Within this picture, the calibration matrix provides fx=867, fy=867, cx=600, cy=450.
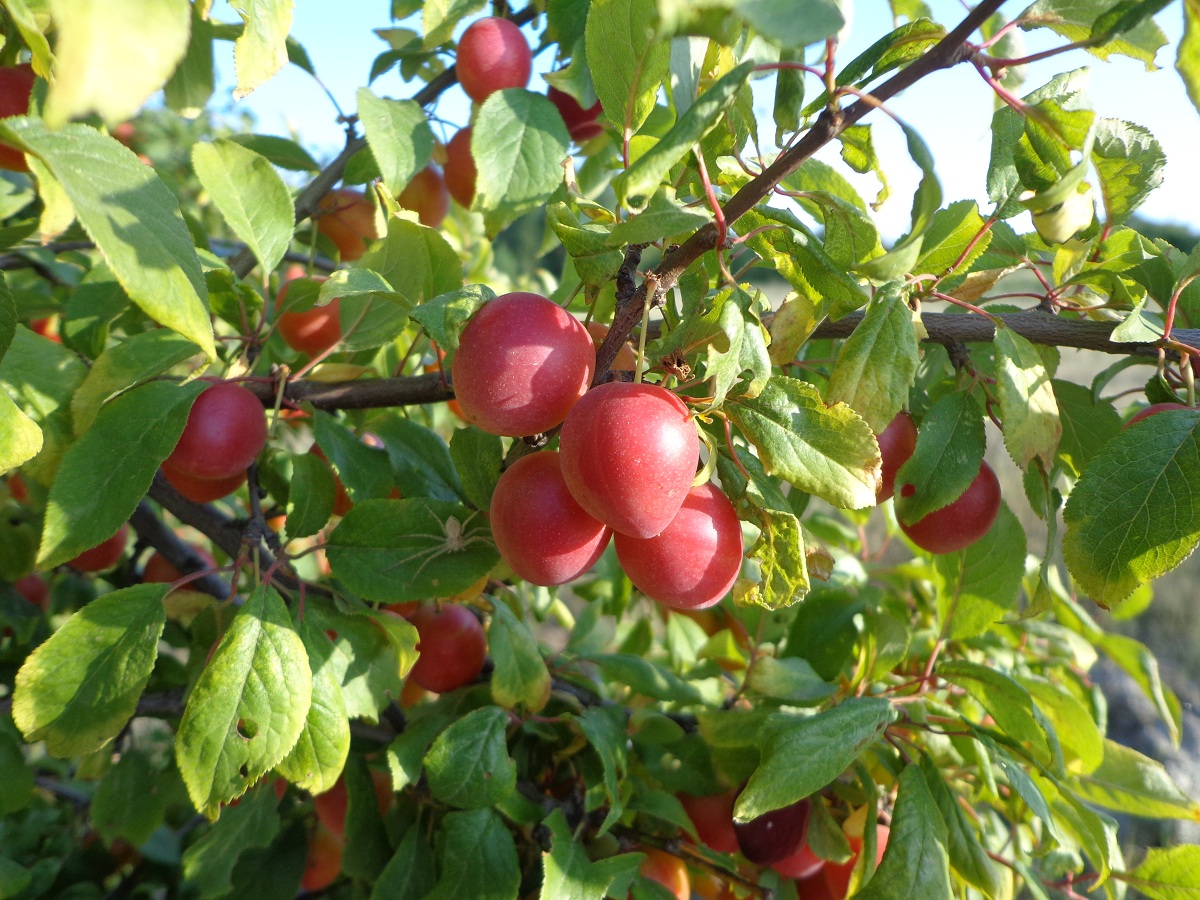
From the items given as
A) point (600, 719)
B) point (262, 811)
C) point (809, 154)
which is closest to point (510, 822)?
point (600, 719)

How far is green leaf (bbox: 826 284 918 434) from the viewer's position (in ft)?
1.87

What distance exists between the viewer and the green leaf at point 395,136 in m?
0.84

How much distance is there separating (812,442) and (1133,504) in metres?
0.25

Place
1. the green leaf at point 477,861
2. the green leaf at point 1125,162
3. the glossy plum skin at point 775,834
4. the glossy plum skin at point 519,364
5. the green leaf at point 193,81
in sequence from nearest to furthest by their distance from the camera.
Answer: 1. the glossy plum skin at point 519,364
2. the green leaf at point 1125,162
3. the green leaf at point 477,861
4. the glossy plum skin at point 775,834
5. the green leaf at point 193,81

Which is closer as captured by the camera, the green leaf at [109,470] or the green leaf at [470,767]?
the green leaf at [109,470]

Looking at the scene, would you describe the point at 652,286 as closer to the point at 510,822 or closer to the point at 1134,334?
the point at 1134,334

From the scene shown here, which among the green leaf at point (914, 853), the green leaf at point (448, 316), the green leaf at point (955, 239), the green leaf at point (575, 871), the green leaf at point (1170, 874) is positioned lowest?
the green leaf at point (1170, 874)

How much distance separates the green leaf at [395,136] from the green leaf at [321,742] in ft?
1.54

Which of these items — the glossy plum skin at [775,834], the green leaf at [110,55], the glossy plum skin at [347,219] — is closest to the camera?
the green leaf at [110,55]

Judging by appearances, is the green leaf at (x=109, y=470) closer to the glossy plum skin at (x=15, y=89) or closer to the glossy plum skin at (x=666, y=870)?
the glossy plum skin at (x=15, y=89)

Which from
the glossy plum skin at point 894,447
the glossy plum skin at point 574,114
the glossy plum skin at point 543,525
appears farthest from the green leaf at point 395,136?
the glossy plum skin at point 894,447

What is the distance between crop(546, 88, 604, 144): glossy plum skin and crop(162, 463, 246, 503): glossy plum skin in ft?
1.80

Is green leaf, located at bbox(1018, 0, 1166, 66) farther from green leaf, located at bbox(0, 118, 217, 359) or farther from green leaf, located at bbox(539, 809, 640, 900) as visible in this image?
green leaf, located at bbox(539, 809, 640, 900)

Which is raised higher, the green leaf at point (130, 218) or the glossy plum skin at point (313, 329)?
the green leaf at point (130, 218)
